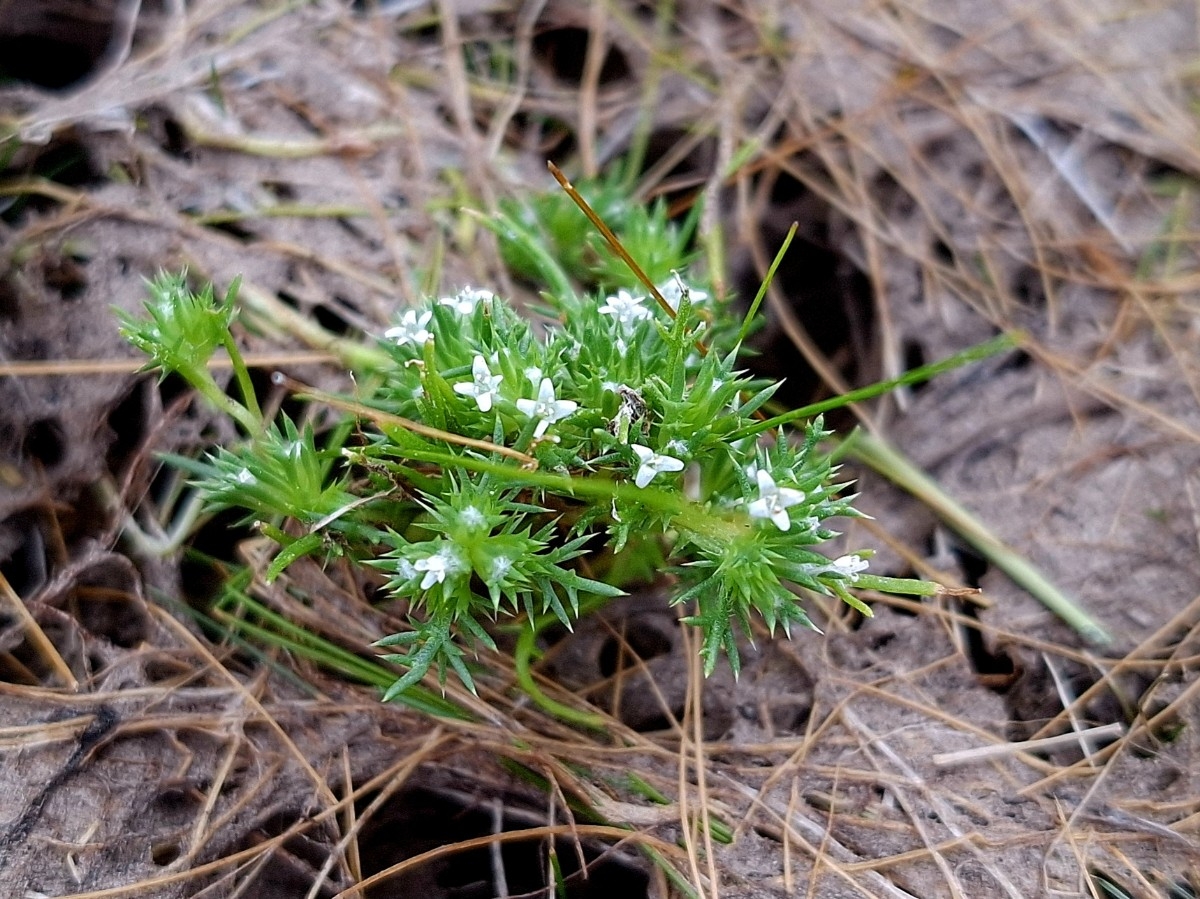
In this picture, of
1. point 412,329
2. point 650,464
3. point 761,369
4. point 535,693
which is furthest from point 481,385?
point 761,369

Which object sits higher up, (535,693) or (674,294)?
(674,294)

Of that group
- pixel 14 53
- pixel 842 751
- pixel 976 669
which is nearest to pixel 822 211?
pixel 976 669

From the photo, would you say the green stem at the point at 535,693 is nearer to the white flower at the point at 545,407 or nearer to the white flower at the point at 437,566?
the white flower at the point at 437,566

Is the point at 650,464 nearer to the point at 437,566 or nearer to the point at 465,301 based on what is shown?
the point at 437,566

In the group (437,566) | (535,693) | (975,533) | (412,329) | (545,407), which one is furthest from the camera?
(975,533)

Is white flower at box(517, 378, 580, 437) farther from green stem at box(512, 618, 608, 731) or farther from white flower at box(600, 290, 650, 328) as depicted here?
green stem at box(512, 618, 608, 731)

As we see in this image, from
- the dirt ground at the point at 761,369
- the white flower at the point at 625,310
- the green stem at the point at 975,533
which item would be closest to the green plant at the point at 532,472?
the white flower at the point at 625,310

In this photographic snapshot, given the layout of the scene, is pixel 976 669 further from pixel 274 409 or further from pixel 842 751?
pixel 274 409

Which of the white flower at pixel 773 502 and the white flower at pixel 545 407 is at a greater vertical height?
the white flower at pixel 545 407
